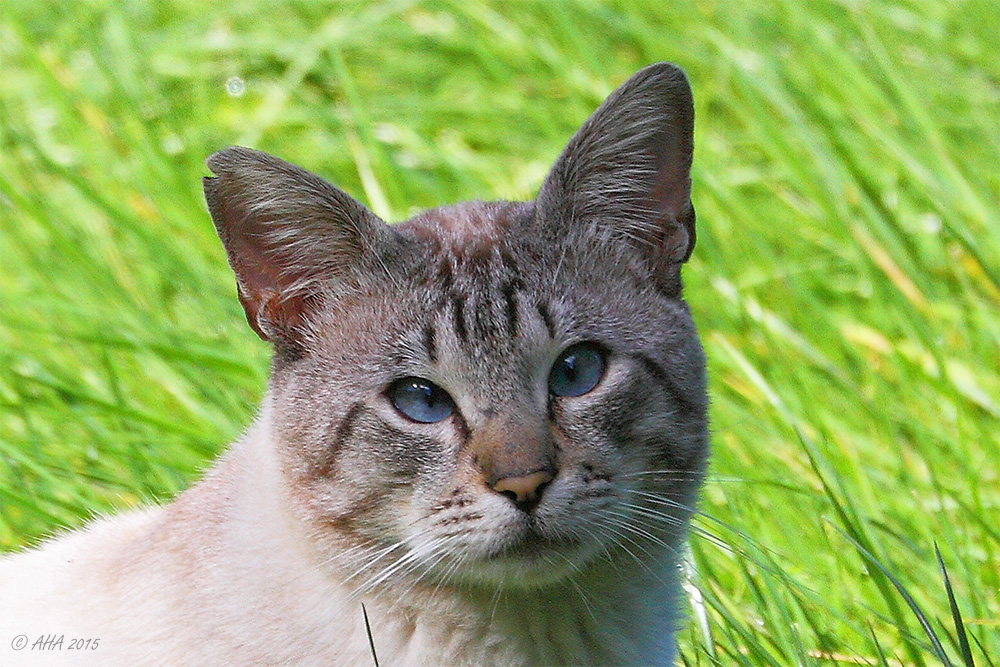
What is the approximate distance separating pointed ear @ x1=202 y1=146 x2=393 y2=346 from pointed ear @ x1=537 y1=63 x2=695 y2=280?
41cm

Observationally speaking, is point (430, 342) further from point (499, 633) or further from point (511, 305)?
point (499, 633)

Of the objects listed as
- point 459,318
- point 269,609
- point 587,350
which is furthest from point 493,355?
point 269,609

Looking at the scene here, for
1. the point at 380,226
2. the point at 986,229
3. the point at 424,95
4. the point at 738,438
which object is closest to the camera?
the point at 380,226

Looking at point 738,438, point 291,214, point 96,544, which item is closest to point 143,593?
point 96,544

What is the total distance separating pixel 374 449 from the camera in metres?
2.46

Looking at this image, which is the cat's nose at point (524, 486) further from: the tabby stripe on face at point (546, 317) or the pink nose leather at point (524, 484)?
the tabby stripe on face at point (546, 317)

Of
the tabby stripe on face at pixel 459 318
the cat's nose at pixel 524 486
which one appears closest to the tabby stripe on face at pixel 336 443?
the tabby stripe on face at pixel 459 318

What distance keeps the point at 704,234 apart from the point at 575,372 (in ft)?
7.19

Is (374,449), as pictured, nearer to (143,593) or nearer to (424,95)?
(143,593)

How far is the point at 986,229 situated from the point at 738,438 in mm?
1171

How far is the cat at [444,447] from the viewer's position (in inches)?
94.0

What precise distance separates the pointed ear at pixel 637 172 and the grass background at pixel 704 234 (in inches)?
26.0

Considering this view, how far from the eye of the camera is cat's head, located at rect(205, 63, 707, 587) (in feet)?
7.72

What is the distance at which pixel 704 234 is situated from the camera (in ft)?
15.1
